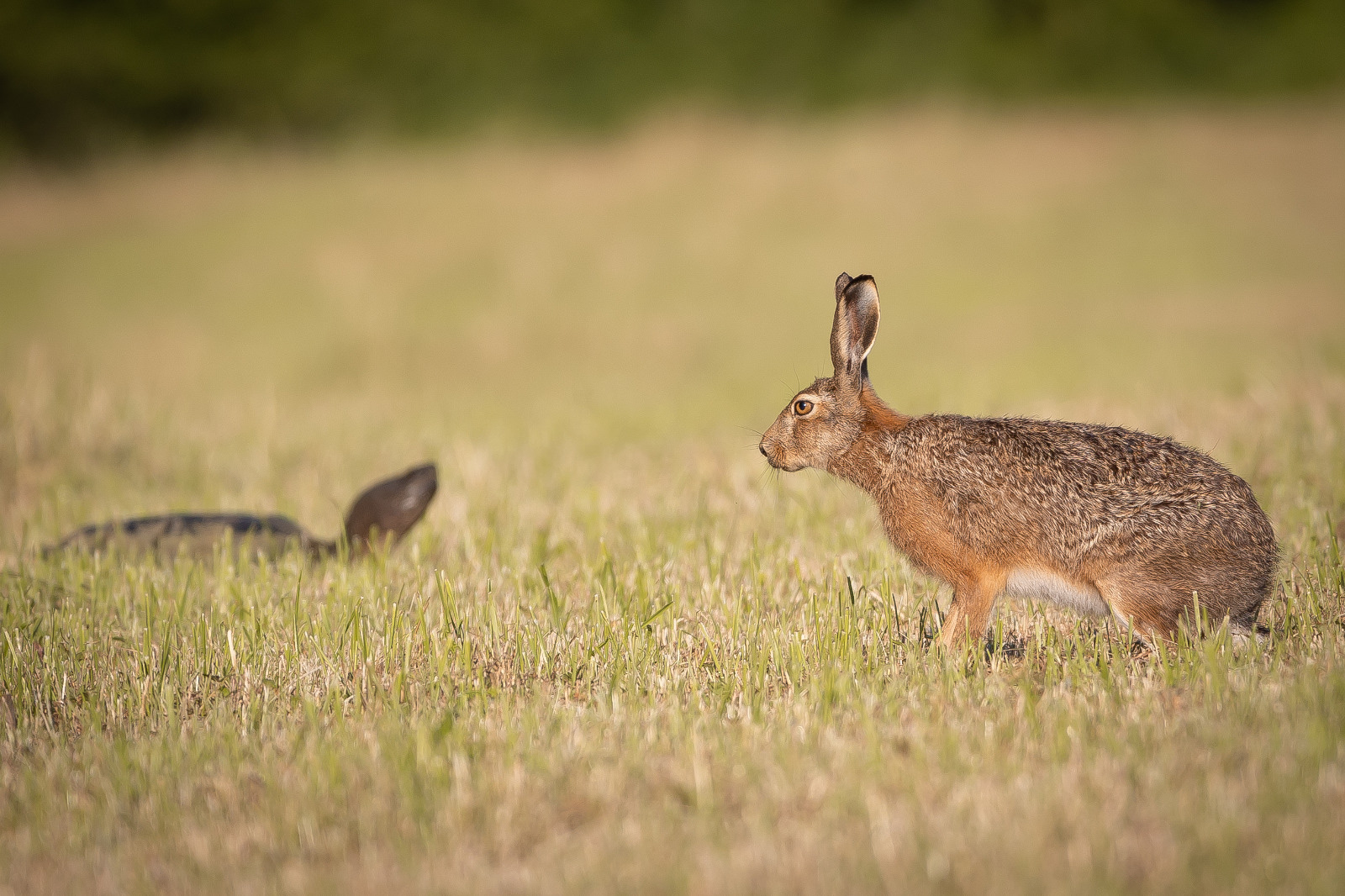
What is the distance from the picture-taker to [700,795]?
333 cm

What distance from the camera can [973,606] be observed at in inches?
187

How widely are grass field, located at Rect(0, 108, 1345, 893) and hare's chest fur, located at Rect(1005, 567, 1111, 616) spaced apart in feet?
0.58

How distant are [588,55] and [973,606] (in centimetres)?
2295

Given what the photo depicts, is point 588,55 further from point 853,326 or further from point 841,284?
point 853,326

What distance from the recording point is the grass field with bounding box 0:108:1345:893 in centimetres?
309

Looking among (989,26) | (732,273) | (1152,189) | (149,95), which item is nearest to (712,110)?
(732,273)

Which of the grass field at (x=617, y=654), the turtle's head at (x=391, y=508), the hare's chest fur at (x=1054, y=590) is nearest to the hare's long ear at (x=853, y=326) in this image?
the grass field at (x=617, y=654)

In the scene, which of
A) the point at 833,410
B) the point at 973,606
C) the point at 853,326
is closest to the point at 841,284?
the point at 853,326

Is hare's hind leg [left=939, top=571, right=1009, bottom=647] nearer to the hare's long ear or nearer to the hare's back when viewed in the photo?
the hare's back

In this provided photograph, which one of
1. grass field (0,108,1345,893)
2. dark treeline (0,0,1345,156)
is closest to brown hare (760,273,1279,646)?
grass field (0,108,1345,893)

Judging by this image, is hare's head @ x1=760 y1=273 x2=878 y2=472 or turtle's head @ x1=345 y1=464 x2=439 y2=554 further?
turtle's head @ x1=345 y1=464 x2=439 y2=554

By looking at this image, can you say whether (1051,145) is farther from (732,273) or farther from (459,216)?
(459,216)

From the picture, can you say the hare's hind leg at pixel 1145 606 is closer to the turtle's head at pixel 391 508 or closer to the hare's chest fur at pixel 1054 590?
the hare's chest fur at pixel 1054 590

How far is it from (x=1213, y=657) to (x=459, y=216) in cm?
2130
